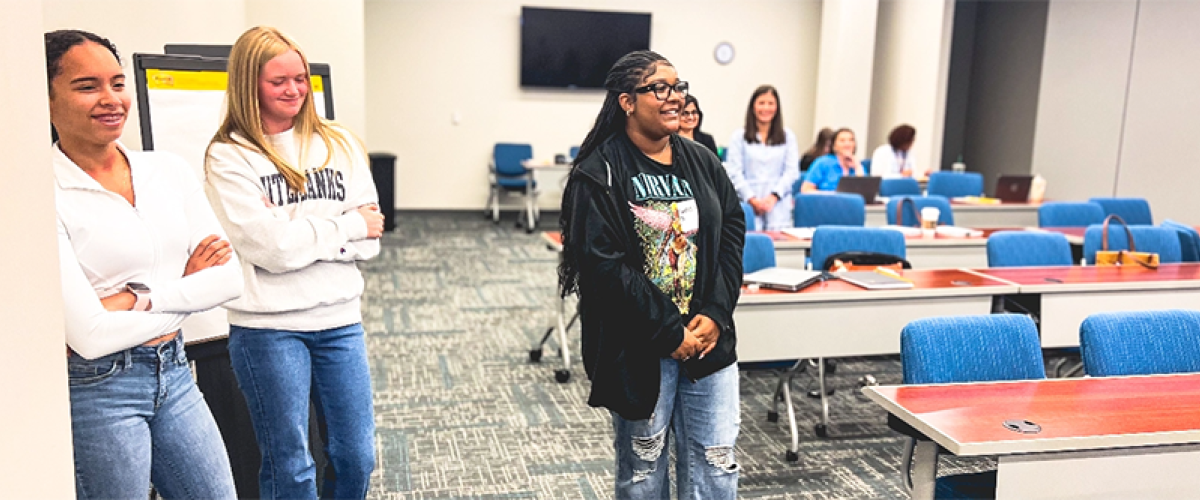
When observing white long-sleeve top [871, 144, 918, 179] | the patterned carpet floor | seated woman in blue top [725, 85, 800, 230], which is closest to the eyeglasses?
the patterned carpet floor

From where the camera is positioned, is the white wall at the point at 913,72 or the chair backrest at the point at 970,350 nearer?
the chair backrest at the point at 970,350

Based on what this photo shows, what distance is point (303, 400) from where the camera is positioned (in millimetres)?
2176

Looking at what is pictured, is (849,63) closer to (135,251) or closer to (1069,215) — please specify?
(1069,215)

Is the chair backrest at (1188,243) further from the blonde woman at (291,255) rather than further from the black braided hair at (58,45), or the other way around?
the black braided hair at (58,45)

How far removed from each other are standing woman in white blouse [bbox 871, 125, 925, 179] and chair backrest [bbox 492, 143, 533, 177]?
4.05 m

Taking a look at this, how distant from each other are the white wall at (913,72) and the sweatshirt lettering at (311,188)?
906 cm

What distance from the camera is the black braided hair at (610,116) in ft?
7.19

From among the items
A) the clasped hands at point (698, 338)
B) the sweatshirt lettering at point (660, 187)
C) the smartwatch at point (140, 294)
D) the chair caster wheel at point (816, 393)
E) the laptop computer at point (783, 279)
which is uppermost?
the sweatshirt lettering at point (660, 187)

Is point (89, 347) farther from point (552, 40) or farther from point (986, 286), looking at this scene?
point (552, 40)

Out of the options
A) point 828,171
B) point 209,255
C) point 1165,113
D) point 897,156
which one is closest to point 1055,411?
point 209,255

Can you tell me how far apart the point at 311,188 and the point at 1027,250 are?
3527 millimetres

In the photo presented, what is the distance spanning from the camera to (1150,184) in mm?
8289

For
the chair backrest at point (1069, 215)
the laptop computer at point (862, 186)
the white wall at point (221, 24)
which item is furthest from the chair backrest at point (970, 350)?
the laptop computer at point (862, 186)

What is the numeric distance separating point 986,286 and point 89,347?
323 centimetres
